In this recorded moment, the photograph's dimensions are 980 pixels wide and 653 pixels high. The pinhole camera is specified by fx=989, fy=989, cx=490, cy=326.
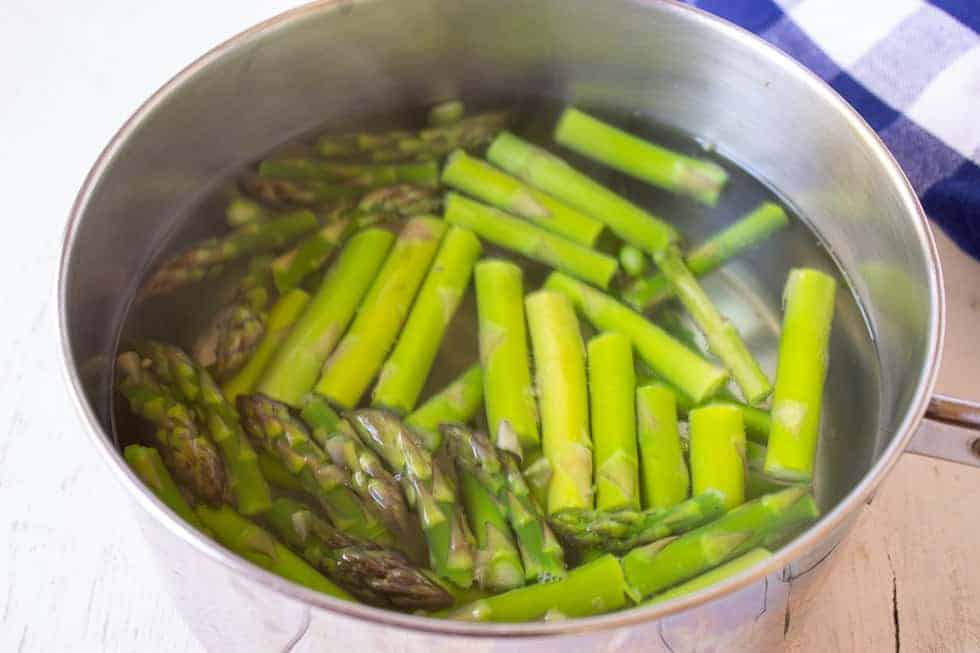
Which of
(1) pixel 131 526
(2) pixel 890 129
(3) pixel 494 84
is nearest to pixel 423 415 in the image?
(1) pixel 131 526

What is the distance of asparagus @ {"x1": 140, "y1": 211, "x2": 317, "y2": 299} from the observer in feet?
2.88

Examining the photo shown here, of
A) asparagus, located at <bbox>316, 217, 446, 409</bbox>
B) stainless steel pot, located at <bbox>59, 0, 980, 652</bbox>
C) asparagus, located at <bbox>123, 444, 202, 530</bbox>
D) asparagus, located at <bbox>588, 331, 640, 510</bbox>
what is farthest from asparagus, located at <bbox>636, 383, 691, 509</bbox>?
asparagus, located at <bbox>123, 444, 202, 530</bbox>

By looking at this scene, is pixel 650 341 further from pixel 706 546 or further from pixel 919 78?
pixel 919 78

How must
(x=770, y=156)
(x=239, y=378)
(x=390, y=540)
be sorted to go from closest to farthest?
(x=390, y=540) < (x=239, y=378) < (x=770, y=156)

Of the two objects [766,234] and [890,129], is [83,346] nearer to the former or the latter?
[766,234]

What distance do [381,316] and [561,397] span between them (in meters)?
0.18

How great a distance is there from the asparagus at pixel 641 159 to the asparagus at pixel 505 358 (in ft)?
0.58

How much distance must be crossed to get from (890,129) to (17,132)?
2.95ft

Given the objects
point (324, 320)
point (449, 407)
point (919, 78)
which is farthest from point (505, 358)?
point (919, 78)

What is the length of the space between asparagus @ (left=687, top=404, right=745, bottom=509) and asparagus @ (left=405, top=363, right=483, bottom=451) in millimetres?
177

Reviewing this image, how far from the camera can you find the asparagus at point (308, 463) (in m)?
0.73

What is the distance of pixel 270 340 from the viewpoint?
86 centimetres

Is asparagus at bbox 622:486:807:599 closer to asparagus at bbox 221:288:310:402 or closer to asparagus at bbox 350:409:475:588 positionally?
asparagus at bbox 350:409:475:588

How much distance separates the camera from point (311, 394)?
811 mm
